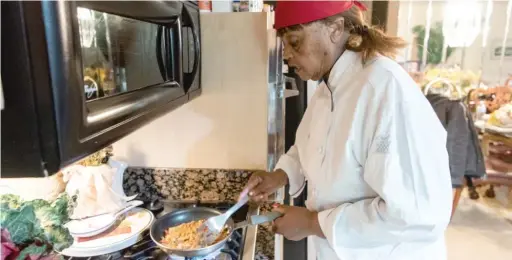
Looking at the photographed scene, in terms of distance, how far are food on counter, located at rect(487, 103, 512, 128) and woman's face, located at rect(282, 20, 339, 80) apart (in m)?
2.83

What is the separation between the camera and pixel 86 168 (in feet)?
3.26

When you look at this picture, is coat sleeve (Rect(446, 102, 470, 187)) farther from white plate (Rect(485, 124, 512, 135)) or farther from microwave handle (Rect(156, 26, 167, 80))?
microwave handle (Rect(156, 26, 167, 80))

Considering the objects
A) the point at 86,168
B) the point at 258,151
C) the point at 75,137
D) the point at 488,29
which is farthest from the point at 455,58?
the point at 75,137

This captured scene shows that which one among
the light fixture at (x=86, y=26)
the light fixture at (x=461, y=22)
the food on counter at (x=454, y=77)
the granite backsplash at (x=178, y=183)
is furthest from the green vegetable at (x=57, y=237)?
the light fixture at (x=461, y=22)

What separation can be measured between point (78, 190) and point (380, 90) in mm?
771

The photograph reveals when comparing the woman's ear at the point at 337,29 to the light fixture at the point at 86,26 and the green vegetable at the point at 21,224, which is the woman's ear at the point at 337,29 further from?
the green vegetable at the point at 21,224

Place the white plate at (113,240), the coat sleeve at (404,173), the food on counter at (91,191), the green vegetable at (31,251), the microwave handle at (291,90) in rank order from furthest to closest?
1. the microwave handle at (291,90)
2. the food on counter at (91,191)
3. the white plate at (113,240)
4. the coat sleeve at (404,173)
5. the green vegetable at (31,251)

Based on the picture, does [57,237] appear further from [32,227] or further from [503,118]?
[503,118]

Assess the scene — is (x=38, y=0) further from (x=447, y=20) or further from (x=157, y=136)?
(x=447, y=20)

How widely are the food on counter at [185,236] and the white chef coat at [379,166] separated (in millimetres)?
286

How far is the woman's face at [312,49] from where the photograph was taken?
2.69 ft

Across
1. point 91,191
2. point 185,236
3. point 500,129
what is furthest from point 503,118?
point 91,191

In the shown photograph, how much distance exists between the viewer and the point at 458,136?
2.50 m

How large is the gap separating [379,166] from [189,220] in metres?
0.54
